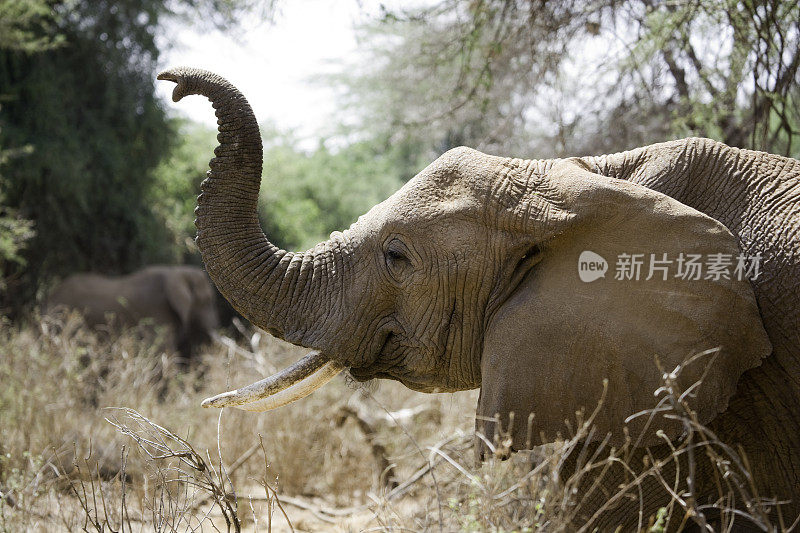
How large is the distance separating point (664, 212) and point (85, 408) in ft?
18.8

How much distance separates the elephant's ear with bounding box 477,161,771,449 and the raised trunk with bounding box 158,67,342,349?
812 millimetres

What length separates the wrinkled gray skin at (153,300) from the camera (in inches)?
497

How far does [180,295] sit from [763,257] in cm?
1228

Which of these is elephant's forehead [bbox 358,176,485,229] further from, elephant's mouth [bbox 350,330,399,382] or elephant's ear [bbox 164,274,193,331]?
elephant's ear [bbox 164,274,193,331]

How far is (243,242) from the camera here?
3.41 meters

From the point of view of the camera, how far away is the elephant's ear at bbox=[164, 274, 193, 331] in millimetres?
13938

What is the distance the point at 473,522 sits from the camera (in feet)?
8.38

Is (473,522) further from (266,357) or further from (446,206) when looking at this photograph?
(266,357)

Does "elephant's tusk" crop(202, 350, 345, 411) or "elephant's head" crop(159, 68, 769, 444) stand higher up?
"elephant's head" crop(159, 68, 769, 444)

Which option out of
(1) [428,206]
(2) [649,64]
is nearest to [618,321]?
(1) [428,206]

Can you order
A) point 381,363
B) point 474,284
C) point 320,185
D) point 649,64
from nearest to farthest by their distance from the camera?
point 474,284 < point 381,363 < point 649,64 < point 320,185

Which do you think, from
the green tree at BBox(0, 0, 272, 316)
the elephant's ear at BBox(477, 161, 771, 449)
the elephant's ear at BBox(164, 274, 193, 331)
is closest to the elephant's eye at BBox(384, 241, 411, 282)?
the elephant's ear at BBox(477, 161, 771, 449)

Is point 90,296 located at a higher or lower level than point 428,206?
lower

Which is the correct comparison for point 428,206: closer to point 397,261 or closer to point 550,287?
point 397,261
